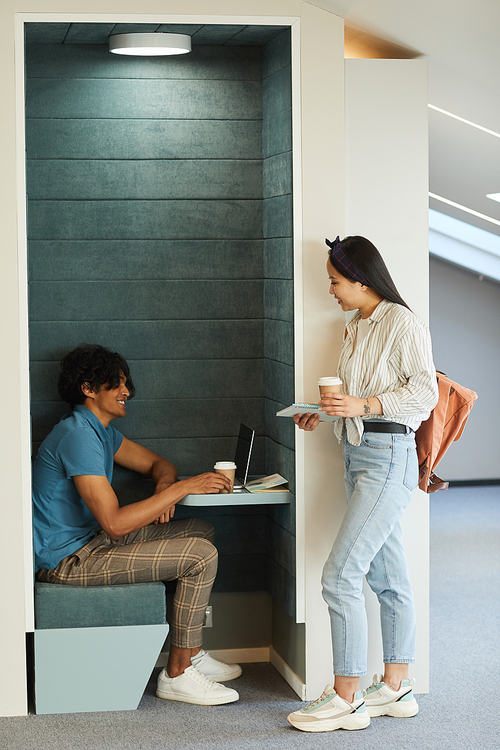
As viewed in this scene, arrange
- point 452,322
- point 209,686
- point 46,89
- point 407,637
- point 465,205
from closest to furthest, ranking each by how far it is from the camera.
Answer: point 407,637
point 209,686
point 46,89
point 465,205
point 452,322

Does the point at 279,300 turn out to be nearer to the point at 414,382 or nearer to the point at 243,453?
the point at 243,453

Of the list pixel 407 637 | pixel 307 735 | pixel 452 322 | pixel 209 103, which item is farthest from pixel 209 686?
pixel 452 322

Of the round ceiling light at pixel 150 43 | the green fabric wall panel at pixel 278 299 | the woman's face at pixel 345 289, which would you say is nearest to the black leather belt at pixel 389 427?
the woman's face at pixel 345 289

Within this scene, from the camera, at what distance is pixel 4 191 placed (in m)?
3.00

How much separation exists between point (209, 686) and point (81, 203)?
6.90 feet

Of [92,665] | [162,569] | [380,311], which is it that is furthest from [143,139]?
[92,665]

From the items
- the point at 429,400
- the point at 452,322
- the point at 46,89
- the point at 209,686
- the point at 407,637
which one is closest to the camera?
the point at 429,400

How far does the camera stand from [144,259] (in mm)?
3643

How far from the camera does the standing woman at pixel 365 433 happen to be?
2.82 m

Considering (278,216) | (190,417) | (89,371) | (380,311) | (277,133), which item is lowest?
(190,417)

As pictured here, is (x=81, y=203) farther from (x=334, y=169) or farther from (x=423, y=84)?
(x=423, y=84)

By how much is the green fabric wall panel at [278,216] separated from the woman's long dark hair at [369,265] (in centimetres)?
33

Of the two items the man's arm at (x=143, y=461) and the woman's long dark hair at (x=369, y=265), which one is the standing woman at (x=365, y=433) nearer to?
the woman's long dark hair at (x=369, y=265)

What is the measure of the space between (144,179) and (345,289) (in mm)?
1187
